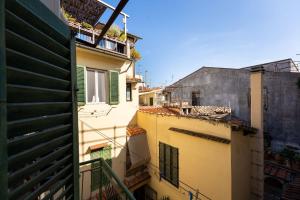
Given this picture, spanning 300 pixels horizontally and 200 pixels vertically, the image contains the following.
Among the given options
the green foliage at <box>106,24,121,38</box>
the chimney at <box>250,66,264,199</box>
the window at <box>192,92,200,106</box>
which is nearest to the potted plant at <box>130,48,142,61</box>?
the green foliage at <box>106,24,121,38</box>

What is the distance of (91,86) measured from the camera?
23.8 ft

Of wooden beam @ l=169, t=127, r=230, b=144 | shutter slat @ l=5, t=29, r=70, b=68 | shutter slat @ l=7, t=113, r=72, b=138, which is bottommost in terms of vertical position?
wooden beam @ l=169, t=127, r=230, b=144

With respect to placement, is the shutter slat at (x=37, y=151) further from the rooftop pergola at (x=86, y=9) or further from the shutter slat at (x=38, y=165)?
the rooftop pergola at (x=86, y=9)

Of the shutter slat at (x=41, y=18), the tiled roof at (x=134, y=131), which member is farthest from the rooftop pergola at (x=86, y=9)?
the shutter slat at (x=41, y=18)

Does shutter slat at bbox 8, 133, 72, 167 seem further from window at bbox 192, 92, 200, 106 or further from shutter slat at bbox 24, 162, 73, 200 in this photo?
window at bbox 192, 92, 200, 106

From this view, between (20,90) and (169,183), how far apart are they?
313 inches

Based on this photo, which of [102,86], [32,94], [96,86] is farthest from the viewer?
[102,86]

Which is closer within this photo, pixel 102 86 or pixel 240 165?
pixel 240 165

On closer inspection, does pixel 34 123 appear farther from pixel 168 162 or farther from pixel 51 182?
pixel 168 162

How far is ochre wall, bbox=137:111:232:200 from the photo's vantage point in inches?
224

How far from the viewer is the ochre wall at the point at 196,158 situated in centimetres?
569

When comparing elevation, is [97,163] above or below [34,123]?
below

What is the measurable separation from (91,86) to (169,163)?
4739 millimetres

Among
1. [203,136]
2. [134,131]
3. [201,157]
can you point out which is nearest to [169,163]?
[201,157]
